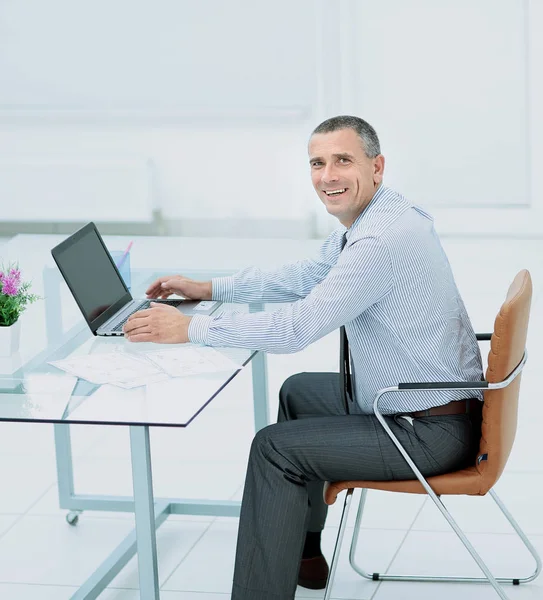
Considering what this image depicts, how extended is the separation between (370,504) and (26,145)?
4.83 meters

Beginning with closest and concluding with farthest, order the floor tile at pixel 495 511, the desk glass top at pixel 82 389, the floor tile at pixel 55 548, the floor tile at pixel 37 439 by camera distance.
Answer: the desk glass top at pixel 82 389
the floor tile at pixel 55 548
the floor tile at pixel 495 511
the floor tile at pixel 37 439

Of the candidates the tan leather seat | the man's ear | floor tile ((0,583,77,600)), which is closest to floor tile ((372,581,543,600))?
the tan leather seat

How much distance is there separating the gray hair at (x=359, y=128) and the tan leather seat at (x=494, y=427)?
474 millimetres

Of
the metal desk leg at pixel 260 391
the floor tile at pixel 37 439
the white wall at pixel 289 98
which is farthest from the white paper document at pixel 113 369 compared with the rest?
the white wall at pixel 289 98

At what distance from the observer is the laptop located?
2.78 metres

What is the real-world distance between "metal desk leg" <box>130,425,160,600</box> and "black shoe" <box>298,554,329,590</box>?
21.4 inches

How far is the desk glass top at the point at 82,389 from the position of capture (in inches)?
87.4

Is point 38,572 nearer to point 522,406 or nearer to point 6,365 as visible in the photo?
point 6,365

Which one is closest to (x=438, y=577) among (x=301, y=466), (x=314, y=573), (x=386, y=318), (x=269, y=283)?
(x=314, y=573)

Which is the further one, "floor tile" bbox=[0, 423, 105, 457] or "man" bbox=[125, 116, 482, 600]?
"floor tile" bbox=[0, 423, 105, 457]

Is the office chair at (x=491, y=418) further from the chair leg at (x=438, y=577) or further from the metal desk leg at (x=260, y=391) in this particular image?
the metal desk leg at (x=260, y=391)

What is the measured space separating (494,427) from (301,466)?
1.40ft

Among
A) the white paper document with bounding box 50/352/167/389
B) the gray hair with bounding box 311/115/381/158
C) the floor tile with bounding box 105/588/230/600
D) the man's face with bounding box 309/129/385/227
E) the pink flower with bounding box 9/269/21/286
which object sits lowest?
the floor tile with bounding box 105/588/230/600

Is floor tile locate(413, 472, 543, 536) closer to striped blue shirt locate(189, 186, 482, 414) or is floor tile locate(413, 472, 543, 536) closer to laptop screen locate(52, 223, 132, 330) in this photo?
striped blue shirt locate(189, 186, 482, 414)
